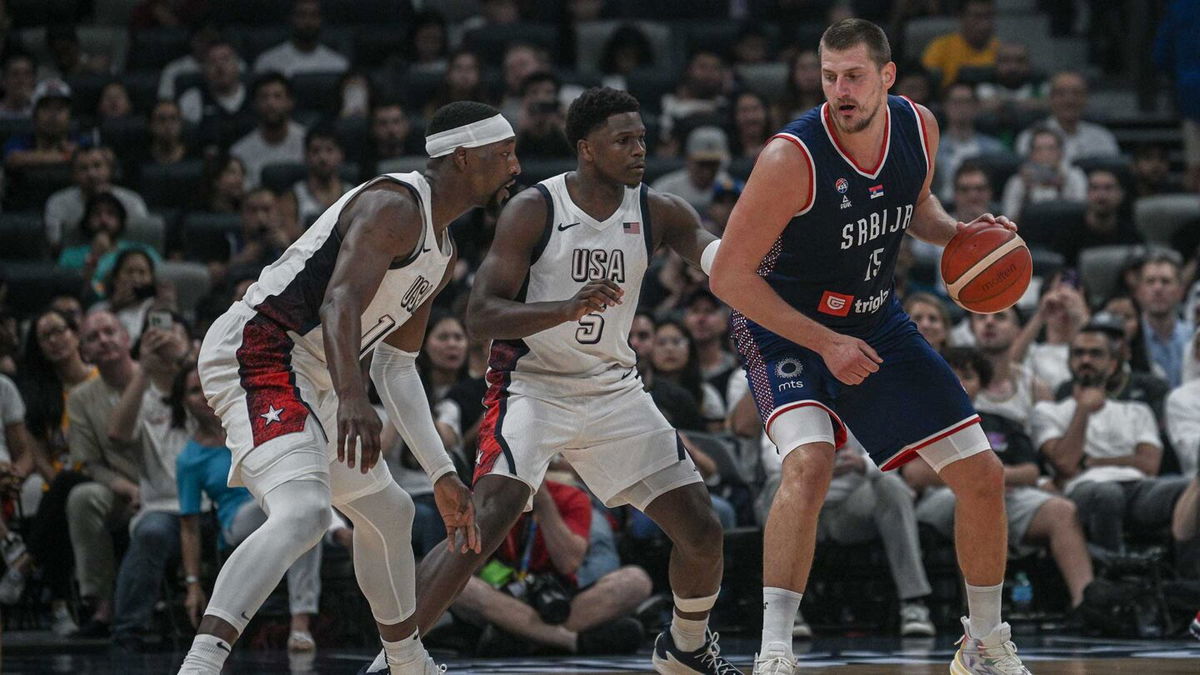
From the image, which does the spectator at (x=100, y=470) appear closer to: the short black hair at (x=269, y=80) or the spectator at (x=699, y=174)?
the short black hair at (x=269, y=80)

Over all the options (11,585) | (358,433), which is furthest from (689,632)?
(11,585)

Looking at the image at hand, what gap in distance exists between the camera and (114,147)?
1144 cm

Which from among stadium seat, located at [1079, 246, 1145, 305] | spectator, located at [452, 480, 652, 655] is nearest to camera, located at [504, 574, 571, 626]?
spectator, located at [452, 480, 652, 655]

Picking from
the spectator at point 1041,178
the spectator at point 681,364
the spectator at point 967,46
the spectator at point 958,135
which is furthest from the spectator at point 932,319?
the spectator at point 967,46

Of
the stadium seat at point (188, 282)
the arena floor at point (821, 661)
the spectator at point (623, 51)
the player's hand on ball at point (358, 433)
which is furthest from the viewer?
the spectator at point (623, 51)

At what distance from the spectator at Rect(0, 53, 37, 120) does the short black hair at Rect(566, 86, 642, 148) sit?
293 inches

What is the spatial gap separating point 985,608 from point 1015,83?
797cm

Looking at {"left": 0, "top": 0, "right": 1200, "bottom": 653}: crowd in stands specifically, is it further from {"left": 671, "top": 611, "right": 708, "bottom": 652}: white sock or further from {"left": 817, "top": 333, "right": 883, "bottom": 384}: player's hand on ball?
{"left": 817, "top": 333, "right": 883, "bottom": 384}: player's hand on ball

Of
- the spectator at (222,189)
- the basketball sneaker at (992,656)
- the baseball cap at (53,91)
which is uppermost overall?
the baseball cap at (53,91)

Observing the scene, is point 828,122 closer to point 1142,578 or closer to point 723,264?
point 723,264

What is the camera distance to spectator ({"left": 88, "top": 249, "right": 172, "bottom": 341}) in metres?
9.15

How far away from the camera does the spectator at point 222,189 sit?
10594 mm

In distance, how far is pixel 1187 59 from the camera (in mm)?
11516

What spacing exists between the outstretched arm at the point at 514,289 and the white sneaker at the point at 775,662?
112 centimetres
